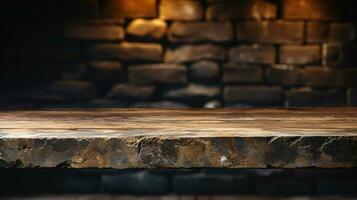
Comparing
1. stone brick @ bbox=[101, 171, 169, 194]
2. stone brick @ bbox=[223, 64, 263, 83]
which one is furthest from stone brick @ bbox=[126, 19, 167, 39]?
stone brick @ bbox=[101, 171, 169, 194]

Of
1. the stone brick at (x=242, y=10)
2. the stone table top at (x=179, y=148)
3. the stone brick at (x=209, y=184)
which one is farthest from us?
the stone brick at (x=209, y=184)

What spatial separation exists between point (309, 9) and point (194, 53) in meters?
0.77

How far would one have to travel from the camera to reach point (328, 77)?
118 inches

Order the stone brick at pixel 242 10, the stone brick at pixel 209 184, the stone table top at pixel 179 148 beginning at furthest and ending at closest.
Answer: the stone brick at pixel 209 184
the stone brick at pixel 242 10
the stone table top at pixel 179 148

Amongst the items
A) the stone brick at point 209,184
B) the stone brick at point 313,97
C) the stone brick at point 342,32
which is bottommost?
the stone brick at point 209,184

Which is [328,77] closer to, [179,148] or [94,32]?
[94,32]

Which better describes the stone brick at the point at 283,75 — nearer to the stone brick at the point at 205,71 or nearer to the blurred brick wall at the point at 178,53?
the blurred brick wall at the point at 178,53

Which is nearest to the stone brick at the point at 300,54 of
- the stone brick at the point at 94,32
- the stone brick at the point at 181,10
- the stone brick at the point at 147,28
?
the stone brick at the point at 181,10

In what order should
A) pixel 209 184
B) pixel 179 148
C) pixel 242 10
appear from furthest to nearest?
1. pixel 209 184
2. pixel 242 10
3. pixel 179 148

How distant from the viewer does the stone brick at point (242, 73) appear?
3.01 metres

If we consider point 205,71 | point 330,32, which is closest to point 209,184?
point 205,71

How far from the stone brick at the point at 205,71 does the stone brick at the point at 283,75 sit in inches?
13.0

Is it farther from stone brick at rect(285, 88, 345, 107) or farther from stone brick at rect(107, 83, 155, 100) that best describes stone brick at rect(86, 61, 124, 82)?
stone brick at rect(285, 88, 345, 107)

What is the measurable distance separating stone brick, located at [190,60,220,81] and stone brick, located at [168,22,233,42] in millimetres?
151
